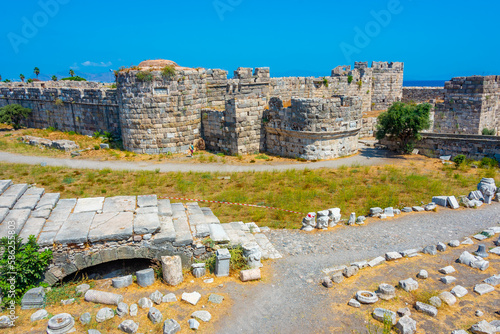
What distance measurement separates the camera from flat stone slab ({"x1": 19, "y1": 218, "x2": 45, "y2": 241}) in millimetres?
6293

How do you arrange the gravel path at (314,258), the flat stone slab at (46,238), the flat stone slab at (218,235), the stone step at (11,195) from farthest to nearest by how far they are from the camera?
the stone step at (11,195), the flat stone slab at (218,235), the flat stone slab at (46,238), the gravel path at (314,258)

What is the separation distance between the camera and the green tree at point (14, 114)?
22000 mm

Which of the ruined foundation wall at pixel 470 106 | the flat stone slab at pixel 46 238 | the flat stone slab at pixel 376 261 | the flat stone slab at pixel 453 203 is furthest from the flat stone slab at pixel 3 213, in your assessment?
the ruined foundation wall at pixel 470 106

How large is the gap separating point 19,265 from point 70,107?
56.3 ft

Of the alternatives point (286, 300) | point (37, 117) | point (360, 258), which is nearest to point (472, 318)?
point (360, 258)

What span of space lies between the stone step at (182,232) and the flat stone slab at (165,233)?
0.35 feet

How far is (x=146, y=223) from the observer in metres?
6.82

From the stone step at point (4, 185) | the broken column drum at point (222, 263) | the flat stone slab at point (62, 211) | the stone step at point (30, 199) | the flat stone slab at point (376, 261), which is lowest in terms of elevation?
the flat stone slab at point (376, 261)

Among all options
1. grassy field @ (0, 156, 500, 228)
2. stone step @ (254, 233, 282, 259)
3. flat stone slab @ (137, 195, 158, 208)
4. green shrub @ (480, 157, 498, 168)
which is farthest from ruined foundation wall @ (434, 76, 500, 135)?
flat stone slab @ (137, 195, 158, 208)

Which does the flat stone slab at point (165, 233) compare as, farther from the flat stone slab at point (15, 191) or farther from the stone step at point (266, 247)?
the flat stone slab at point (15, 191)

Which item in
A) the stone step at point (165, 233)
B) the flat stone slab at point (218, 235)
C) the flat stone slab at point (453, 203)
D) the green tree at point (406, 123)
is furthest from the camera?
the green tree at point (406, 123)

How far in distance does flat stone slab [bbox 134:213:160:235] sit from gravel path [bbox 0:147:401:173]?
21.6ft

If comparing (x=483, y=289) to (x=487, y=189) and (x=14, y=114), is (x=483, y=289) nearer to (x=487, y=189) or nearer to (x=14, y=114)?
(x=487, y=189)

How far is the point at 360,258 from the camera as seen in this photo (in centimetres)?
712
